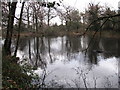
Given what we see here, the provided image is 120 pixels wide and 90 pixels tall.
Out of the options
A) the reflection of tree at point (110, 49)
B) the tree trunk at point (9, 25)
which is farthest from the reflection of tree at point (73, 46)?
the tree trunk at point (9, 25)

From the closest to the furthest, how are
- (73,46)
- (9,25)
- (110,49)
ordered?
(9,25), (110,49), (73,46)

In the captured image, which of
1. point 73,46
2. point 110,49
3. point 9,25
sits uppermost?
point 9,25

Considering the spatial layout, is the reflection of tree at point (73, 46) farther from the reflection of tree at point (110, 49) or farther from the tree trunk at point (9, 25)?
the tree trunk at point (9, 25)

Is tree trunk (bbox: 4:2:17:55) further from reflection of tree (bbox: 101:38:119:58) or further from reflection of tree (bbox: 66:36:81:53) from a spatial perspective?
reflection of tree (bbox: 66:36:81:53)

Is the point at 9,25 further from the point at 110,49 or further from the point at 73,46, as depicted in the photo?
the point at 73,46

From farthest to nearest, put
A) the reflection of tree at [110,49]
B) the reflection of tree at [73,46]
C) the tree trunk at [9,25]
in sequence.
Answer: the reflection of tree at [73,46] < the reflection of tree at [110,49] < the tree trunk at [9,25]

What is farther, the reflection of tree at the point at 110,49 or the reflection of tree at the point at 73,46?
the reflection of tree at the point at 73,46

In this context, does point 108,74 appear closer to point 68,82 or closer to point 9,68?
point 68,82

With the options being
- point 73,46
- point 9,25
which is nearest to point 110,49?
point 73,46

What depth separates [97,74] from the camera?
38.4 ft

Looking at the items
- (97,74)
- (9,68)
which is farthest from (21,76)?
(97,74)

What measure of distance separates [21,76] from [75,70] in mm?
5994

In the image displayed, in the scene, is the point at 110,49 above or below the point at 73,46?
below

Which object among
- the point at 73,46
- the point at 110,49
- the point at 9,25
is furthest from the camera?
the point at 73,46
